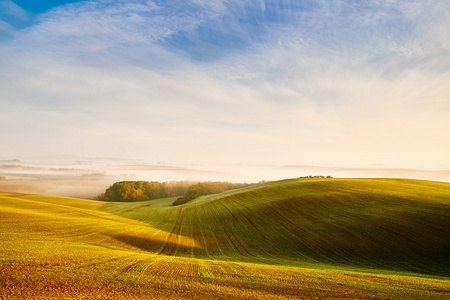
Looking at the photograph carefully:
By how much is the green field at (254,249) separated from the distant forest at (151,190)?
45.3 meters

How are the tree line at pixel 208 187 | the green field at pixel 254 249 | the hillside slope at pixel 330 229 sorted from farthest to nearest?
the tree line at pixel 208 187
the hillside slope at pixel 330 229
the green field at pixel 254 249

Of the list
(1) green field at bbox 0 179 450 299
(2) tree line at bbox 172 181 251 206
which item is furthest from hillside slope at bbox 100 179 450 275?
(2) tree line at bbox 172 181 251 206

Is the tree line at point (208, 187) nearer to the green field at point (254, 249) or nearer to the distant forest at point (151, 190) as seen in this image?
the distant forest at point (151, 190)

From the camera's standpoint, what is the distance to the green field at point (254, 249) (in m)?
8.30

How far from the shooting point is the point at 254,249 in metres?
21.0

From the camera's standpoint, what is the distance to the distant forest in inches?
3300

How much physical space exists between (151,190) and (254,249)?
76.9 meters

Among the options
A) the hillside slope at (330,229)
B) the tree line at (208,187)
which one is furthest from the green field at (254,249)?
the tree line at (208,187)

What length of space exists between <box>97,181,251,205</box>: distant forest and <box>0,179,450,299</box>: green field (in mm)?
45254

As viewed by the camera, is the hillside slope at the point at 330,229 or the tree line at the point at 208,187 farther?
the tree line at the point at 208,187

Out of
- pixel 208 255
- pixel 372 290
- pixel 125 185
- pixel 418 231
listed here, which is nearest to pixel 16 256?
pixel 208 255

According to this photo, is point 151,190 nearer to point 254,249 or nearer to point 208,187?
point 208,187

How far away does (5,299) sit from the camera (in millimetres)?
6102

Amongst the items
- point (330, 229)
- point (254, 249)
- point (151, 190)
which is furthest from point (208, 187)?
point (254, 249)
